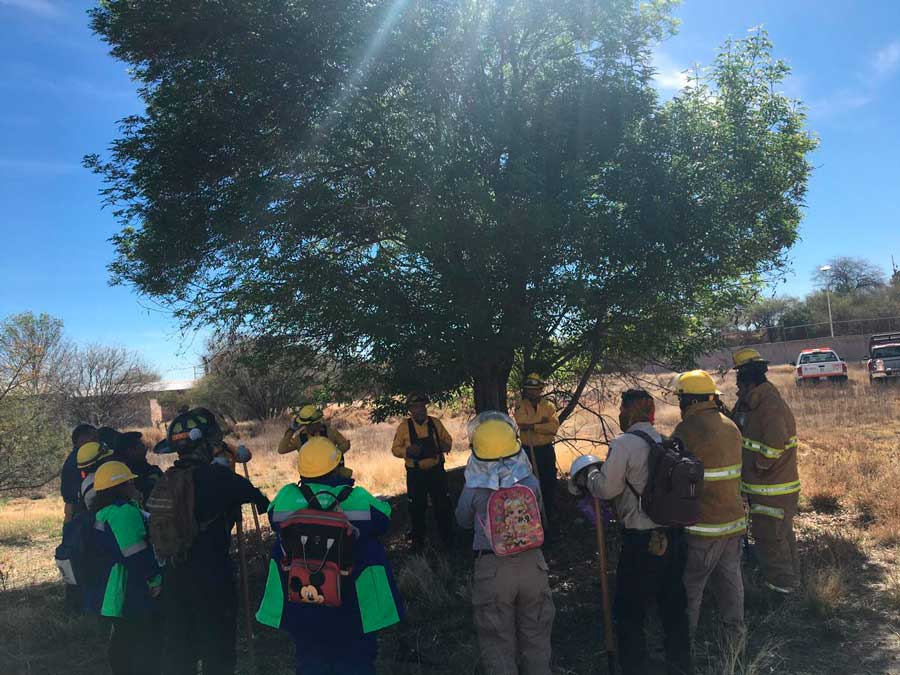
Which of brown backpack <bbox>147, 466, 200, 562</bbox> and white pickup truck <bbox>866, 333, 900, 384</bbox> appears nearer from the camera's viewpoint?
brown backpack <bbox>147, 466, 200, 562</bbox>

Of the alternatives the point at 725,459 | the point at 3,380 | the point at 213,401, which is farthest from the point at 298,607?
the point at 213,401

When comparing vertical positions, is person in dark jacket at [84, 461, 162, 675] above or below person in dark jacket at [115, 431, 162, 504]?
below

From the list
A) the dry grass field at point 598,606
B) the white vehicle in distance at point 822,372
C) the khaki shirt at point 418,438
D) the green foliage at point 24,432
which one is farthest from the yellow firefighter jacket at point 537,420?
the white vehicle in distance at point 822,372

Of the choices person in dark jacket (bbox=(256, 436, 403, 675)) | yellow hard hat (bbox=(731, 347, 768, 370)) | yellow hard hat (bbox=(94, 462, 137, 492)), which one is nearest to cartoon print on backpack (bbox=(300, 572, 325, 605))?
person in dark jacket (bbox=(256, 436, 403, 675))

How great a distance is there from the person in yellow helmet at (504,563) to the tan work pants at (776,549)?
2.58m

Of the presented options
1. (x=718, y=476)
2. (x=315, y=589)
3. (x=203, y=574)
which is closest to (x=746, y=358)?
(x=718, y=476)

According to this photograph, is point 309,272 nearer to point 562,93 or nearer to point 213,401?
point 562,93

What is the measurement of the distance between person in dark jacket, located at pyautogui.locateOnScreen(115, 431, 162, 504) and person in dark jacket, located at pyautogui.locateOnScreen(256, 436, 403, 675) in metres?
2.51

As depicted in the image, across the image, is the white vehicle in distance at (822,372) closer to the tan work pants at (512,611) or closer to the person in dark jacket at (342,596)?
the tan work pants at (512,611)

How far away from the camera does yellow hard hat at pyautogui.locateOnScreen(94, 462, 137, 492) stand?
3959 millimetres

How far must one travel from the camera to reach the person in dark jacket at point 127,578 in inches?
153

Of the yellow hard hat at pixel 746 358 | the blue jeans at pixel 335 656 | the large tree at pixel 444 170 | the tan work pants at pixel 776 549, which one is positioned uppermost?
the large tree at pixel 444 170

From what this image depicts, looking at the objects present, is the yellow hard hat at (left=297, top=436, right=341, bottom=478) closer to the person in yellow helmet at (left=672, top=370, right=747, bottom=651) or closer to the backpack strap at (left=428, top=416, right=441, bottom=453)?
the person in yellow helmet at (left=672, top=370, right=747, bottom=651)

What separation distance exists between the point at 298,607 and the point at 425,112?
5353 millimetres
